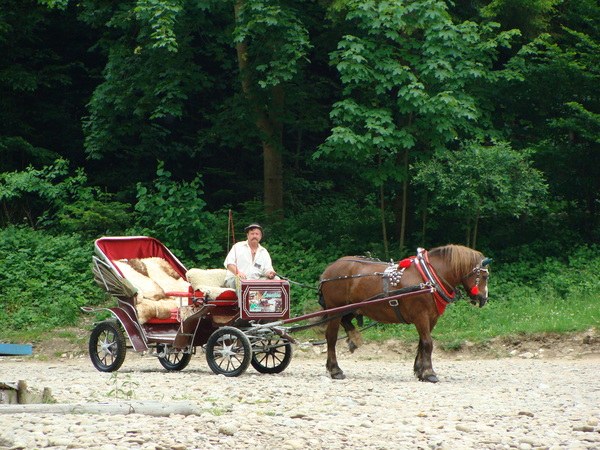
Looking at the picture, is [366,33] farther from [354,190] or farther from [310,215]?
[354,190]

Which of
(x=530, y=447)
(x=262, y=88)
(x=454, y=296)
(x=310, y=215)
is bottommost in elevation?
(x=530, y=447)

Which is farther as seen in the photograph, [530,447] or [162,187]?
[162,187]

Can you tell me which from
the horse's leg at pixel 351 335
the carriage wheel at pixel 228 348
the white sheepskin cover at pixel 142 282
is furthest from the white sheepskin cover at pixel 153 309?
the horse's leg at pixel 351 335

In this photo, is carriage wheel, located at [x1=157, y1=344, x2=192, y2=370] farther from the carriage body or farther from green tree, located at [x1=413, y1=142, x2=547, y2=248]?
green tree, located at [x1=413, y1=142, x2=547, y2=248]

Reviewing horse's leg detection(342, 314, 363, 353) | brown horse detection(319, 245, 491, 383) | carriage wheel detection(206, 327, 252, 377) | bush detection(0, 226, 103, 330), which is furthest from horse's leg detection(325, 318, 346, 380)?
bush detection(0, 226, 103, 330)

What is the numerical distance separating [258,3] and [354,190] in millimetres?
8222

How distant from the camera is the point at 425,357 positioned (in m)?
10.8

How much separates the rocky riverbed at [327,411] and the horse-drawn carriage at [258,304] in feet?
1.19

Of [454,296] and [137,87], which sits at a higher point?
[137,87]

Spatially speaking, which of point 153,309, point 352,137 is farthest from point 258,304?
point 352,137

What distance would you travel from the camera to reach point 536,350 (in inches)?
559

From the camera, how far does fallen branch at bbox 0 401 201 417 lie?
667cm

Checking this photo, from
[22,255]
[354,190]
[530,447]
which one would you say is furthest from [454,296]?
[354,190]

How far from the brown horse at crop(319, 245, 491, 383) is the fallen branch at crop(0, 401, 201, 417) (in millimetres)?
4347
